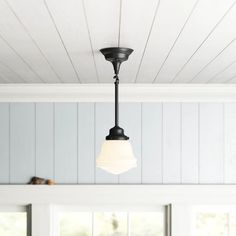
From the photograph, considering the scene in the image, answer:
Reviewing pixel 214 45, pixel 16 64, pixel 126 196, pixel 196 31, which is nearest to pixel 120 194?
pixel 126 196

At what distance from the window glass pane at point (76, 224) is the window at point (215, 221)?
714 mm

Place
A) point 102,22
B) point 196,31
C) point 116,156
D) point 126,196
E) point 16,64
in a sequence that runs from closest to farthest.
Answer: point 102,22
point 196,31
point 116,156
point 16,64
point 126,196

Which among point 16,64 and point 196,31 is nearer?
point 196,31

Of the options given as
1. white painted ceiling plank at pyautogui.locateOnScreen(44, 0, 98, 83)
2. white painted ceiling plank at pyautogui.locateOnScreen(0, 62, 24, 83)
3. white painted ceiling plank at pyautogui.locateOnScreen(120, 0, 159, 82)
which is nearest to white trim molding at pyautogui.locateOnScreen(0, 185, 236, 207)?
white painted ceiling plank at pyautogui.locateOnScreen(0, 62, 24, 83)

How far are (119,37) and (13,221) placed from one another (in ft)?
5.83

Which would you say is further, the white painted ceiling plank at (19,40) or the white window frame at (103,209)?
the white window frame at (103,209)

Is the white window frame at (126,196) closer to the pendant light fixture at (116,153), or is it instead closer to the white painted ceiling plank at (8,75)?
the white painted ceiling plank at (8,75)

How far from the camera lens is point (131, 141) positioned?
282 centimetres

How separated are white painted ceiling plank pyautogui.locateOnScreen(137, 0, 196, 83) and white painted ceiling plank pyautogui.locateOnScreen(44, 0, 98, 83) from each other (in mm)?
233

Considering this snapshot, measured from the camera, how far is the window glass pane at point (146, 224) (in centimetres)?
285

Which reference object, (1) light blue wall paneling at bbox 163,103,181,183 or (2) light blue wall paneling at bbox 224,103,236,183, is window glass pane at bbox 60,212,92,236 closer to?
(1) light blue wall paneling at bbox 163,103,181,183

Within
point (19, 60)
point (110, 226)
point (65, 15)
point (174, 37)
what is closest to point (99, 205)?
point (110, 226)

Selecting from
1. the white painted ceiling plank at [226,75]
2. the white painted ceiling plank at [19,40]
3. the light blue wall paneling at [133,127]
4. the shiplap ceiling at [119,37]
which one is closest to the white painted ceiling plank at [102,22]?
the shiplap ceiling at [119,37]

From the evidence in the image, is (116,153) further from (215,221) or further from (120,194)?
(215,221)
